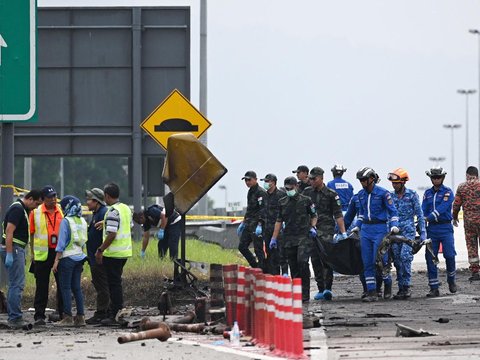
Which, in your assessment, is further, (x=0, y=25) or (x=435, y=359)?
(x=0, y=25)

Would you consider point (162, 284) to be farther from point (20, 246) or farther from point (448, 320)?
point (448, 320)

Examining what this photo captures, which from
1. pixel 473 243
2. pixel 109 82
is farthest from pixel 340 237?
pixel 109 82

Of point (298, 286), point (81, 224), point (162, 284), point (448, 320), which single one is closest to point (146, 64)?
point (162, 284)

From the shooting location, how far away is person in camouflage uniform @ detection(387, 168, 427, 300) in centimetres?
2562

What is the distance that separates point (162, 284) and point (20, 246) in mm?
4610

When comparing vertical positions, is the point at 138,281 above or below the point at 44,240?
below

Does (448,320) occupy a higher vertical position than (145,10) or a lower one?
lower

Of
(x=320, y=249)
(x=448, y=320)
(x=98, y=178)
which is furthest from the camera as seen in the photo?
(x=98, y=178)

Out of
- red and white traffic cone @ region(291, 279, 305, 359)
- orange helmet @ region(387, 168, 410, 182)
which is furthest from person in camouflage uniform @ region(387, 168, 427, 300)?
red and white traffic cone @ region(291, 279, 305, 359)

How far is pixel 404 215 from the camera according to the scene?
2592cm

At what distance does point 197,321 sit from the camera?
21.1m

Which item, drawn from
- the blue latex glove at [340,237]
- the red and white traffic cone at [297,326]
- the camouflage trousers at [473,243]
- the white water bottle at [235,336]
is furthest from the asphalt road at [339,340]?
the camouflage trousers at [473,243]

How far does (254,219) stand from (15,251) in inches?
357

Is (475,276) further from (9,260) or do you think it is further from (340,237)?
(9,260)
